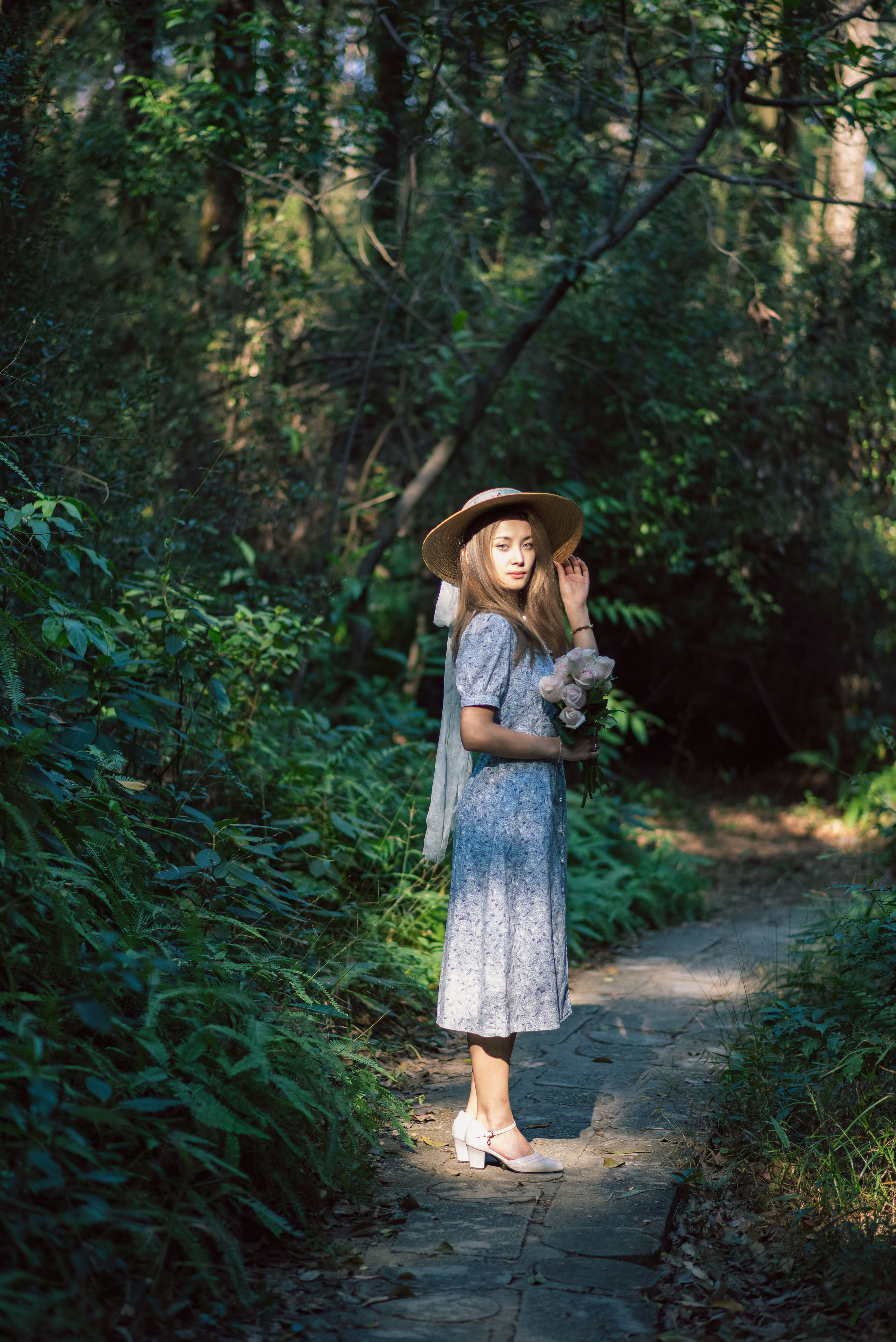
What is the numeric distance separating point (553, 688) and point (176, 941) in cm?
153

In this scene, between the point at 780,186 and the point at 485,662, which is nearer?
the point at 485,662

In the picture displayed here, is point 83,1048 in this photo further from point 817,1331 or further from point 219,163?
point 219,163

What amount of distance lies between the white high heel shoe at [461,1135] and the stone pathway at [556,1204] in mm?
46

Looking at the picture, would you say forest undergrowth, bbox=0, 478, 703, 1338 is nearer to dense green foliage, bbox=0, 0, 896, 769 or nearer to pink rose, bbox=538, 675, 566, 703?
dense green foliage, bbox=0, 0, 896, 769

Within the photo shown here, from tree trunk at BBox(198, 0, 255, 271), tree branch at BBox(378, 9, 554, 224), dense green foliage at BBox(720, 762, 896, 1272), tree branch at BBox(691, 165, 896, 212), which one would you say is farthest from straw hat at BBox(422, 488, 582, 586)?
tree trunk at BBox(198, 0, 255, 271)

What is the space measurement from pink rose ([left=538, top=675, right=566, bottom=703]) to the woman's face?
39 centimetres

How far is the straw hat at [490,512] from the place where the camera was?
12.3 feet

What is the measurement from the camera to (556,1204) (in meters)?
3.45

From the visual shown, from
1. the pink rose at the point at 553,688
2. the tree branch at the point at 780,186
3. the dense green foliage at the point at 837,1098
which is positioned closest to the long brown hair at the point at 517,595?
the pink rose at the point at 553,688

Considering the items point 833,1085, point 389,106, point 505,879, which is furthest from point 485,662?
point 389,106

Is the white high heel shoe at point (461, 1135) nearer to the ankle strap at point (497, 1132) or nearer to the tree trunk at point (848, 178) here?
the ankle strap at point (497, 1132)

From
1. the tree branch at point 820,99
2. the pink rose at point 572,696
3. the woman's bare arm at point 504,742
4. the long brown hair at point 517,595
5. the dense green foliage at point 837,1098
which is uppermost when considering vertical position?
the tree branch at point 820,99

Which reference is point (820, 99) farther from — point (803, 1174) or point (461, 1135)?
point (461, 1135)

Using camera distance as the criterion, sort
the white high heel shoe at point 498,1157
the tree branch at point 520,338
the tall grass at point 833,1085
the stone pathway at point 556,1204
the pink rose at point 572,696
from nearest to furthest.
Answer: the stone pathway at point 556,1204 < the tall grass at point 833,1085 < the pink rose at point 572,696 < the white high heel shoe at point 498,1157 < the tree branch at point 520,338
